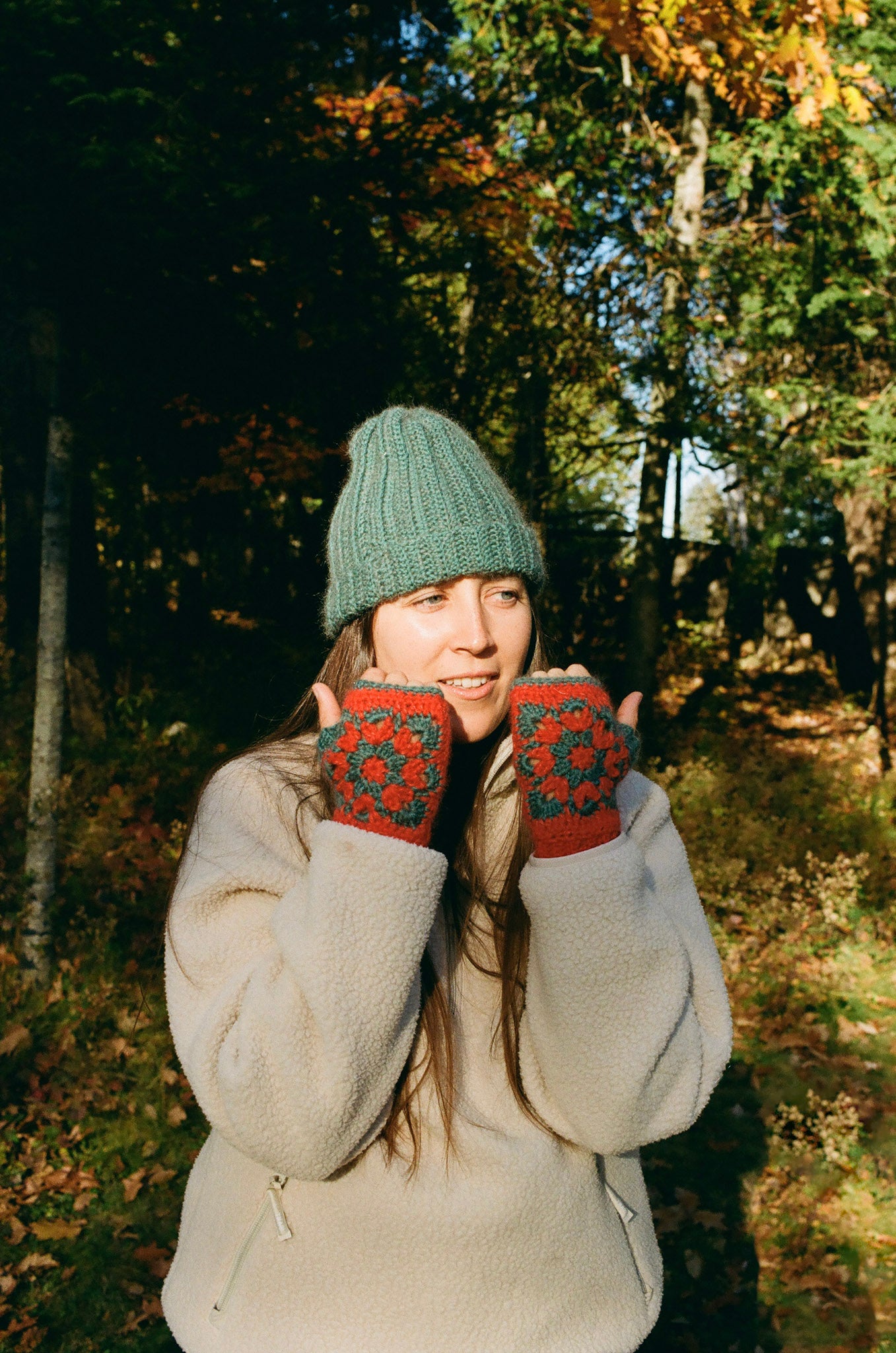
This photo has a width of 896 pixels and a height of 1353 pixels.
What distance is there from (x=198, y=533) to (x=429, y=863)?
9.72 metres

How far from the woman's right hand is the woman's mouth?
24cm

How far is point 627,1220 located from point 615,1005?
56cm

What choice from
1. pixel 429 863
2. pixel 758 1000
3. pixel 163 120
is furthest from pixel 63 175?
pixel 758 1000

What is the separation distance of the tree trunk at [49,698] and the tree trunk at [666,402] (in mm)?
5449

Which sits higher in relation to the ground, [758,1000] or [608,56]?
[608,56]

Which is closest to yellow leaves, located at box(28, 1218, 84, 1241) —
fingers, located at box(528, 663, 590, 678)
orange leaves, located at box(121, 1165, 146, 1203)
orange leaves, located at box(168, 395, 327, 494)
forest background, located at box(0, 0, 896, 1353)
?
forest background, located at box(0, 0, 896, 1353)

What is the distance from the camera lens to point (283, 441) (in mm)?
6398

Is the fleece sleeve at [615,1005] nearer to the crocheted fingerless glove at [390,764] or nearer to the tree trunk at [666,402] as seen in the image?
the crocheted fingerless glove at [390,764]

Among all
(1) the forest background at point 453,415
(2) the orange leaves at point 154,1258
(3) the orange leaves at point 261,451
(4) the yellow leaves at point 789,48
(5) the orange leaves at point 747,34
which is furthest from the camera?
(3) the orange leaves at point 261,451

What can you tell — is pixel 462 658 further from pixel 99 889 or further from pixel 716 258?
pixel 716 258

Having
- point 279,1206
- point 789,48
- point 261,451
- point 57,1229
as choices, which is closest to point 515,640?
point 279,1206

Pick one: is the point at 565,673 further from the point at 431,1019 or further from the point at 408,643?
the point at 431,1019

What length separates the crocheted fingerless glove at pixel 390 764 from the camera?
4.80 feet

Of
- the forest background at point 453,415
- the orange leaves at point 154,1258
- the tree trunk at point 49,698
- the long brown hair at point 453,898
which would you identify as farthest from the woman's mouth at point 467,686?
the tree trunk at point 49,698
